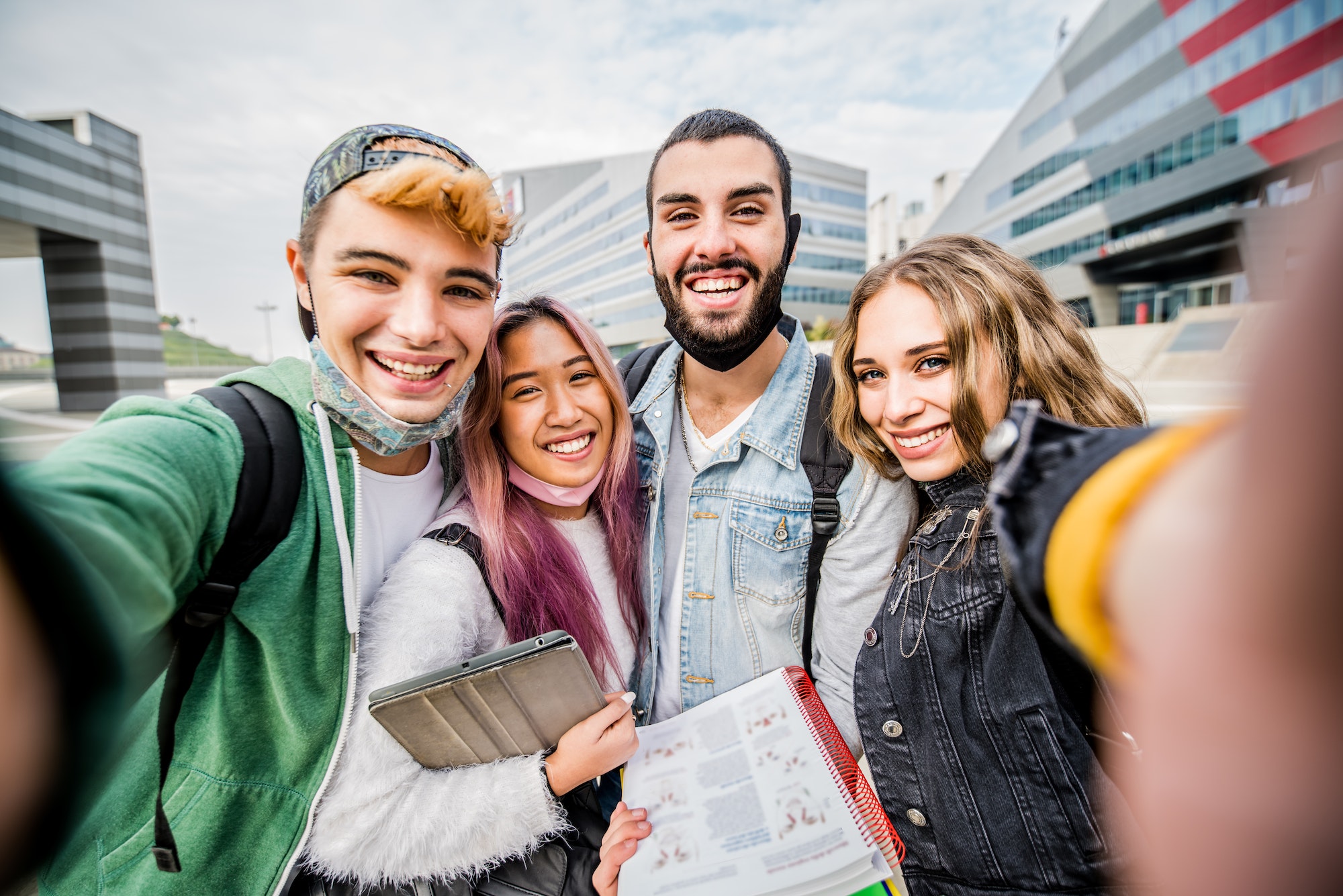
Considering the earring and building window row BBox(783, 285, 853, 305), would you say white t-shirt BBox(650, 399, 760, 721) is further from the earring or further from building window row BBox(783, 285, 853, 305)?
building window row BBox(783, 285, 853, 305)

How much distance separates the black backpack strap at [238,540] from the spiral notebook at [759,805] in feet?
3.77

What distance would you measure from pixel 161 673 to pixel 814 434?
6.92ft

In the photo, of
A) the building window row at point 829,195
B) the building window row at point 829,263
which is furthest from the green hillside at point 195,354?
the building window row at point 829,195

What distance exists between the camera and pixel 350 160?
62.7 inches

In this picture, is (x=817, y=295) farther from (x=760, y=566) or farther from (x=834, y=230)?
(x=760, y=566)

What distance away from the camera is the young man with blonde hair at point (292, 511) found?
106cm

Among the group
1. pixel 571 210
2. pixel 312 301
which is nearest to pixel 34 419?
pixel 312 301

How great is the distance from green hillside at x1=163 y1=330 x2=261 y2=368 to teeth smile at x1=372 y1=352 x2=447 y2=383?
63.3 metres

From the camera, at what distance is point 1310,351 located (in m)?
0.41

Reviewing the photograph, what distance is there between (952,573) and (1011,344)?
775 mm

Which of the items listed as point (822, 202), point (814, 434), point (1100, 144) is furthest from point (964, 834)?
point (822, 202)

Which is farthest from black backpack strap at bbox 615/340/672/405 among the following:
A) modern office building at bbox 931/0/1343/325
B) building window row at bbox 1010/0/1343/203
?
building window row at bbox 1010/0/1343/203

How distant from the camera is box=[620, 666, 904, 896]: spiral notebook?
1371mm

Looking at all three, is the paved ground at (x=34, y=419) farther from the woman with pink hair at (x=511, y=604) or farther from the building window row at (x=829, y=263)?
the building window row at (x=829, y=263)
